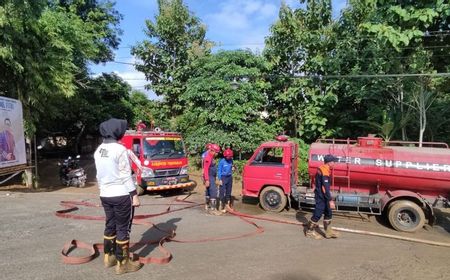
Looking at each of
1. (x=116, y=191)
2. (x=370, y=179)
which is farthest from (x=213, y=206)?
(x=116, y=191)

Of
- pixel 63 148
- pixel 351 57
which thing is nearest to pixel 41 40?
pixel 351 57

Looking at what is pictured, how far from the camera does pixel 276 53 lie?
18812 mm

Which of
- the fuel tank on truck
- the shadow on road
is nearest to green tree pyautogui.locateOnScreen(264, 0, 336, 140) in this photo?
the fuel tank on truck

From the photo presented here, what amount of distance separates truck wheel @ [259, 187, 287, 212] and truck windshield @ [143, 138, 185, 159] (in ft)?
13.7

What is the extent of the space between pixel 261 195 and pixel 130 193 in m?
6.47

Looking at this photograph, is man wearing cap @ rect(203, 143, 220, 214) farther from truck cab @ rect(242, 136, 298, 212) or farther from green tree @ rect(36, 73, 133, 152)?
green tree @ rect(36, 73, 133, 152)

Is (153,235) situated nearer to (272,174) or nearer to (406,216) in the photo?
(272,174)

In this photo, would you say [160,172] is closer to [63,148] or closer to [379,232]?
[379,232]

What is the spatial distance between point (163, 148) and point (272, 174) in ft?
15.1

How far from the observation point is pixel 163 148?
14.4 m

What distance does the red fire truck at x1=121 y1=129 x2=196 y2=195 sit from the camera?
44.7ft

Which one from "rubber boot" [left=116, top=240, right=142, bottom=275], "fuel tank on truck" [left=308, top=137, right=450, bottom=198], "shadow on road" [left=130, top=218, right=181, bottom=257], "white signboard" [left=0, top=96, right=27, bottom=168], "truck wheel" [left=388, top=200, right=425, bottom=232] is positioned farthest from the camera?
"white signboard" [left=0, top=96, right=27, bottom=168]

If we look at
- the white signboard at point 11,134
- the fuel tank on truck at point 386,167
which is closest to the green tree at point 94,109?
the white signboard at point 11,134

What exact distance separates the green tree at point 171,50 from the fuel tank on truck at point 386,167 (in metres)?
12.4
